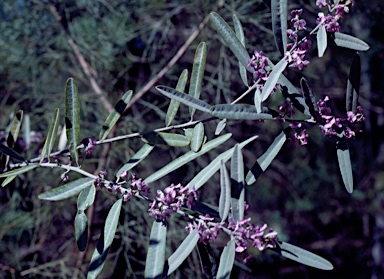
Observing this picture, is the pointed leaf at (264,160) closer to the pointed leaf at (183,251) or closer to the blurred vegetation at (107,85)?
the pointed leaf at (183,251)

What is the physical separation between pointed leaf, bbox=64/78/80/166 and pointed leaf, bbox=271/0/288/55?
0.21m

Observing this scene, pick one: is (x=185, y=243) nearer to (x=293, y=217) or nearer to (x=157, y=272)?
(x=157, y=272)

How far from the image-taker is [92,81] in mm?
1025

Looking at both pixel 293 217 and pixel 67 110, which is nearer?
pixel 67 110

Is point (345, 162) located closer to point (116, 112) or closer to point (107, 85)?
point (116, 112)

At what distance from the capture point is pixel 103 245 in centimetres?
44

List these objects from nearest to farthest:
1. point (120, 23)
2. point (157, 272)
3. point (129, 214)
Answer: point (157, 272), point (129, 214), point (120, 23)

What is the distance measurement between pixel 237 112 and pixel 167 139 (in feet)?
0.26

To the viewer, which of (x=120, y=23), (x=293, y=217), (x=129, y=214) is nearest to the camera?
(x=129, y=214)

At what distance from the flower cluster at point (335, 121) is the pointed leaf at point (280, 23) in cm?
7

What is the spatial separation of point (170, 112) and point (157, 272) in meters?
0.17

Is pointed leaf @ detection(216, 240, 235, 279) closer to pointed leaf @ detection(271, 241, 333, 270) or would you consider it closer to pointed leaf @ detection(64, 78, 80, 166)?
pointed leaf @ detection(271, 241, 333, 270)

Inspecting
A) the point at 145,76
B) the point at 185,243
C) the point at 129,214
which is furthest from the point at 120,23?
the point at 185,243

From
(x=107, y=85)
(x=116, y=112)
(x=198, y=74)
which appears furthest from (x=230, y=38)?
(x=107, y=85)
